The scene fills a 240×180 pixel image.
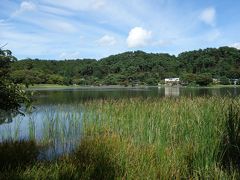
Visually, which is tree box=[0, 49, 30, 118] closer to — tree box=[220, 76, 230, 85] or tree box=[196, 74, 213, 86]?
tree box=[196, 74, 213, 86]

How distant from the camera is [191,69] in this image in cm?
12150

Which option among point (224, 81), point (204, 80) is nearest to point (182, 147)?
point (204, 80)

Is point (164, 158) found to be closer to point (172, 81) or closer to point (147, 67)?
point (172, 81)

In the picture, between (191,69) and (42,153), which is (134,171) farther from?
(191,69)

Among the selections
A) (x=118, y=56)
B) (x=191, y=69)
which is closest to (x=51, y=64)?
(x=118, y=56)

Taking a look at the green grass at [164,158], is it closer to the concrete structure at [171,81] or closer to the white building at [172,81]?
the concrete structure at [171,81]

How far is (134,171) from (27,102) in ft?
7.53

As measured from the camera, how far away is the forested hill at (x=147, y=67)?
115625 mm

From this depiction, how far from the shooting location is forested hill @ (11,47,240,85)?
4552 inches

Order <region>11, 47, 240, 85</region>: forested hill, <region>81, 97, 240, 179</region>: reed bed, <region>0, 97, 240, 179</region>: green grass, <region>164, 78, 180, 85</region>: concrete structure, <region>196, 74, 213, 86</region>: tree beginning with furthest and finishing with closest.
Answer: <region>11, 47, 240, 85</region>: forested hill → <region>164, 78, 180, 85</region>: concrete structure → <region>196, 74, 213, 86</region>: tree → <region>81, 97, 240, 179</region>: reed bed → <region>0, 97, 240, 179</region>: green grass

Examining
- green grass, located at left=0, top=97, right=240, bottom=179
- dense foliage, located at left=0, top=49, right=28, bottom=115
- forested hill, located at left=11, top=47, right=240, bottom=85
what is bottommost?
green grass, located at left=0, top=97, right=240, bottom=179

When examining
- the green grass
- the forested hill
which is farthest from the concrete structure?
the green grass

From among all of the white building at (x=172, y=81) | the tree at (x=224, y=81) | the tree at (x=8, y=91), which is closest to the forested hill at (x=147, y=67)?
the white building at (x=172, y=81)

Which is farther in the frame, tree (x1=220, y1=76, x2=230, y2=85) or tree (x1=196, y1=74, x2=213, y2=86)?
tree (x1=220, y1=76, x2=230, y2=85)
